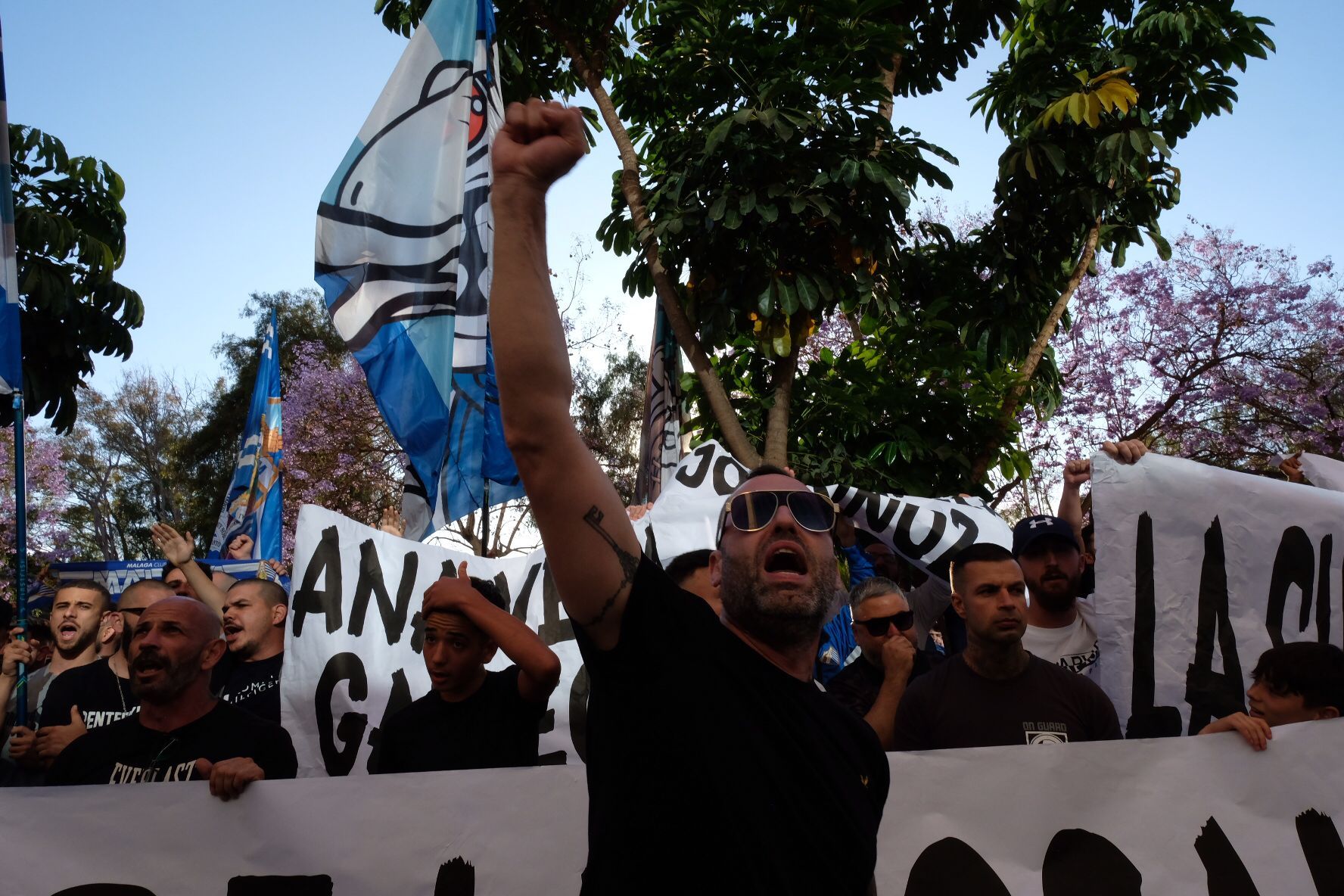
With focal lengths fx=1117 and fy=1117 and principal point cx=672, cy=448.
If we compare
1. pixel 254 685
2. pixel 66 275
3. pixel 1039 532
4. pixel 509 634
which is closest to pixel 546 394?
pixel 509 634

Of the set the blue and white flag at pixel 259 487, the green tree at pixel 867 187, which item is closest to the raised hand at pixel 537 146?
the green tree at pixel 867 187

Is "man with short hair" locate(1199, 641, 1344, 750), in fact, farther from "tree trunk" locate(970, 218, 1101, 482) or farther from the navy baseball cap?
"tree trunk" locate(970, 218, 1101, 482)

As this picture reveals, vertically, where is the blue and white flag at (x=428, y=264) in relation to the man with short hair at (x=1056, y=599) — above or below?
above

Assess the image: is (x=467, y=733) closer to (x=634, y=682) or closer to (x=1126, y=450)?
(x=634, y=682)

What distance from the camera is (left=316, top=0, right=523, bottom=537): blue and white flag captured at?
5.34 metres

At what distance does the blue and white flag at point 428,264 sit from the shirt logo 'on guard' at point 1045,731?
2.84 meters

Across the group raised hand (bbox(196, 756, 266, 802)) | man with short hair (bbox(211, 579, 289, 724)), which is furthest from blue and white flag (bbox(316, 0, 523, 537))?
raised hand (bbox(196, 756, 266, 802))

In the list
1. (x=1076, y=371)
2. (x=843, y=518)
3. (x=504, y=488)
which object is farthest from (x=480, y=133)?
(x=1076, y=371)

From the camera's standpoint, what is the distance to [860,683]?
4.11 metres

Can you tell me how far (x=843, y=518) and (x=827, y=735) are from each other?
13.1ft

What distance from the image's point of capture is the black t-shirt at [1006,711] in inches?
131

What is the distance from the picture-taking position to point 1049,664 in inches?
137

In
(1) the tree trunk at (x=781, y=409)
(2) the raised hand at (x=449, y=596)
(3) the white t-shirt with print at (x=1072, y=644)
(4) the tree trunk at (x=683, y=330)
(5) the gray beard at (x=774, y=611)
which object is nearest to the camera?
(5) the gray beard at (x=774, y=611)

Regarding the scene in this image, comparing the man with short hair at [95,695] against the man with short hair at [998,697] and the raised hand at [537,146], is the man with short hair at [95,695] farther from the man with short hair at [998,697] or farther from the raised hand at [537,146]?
the raised hand at [537,146]
